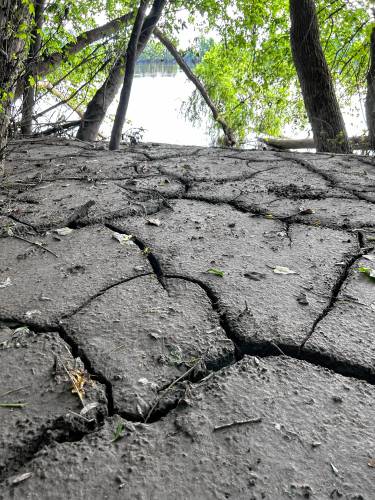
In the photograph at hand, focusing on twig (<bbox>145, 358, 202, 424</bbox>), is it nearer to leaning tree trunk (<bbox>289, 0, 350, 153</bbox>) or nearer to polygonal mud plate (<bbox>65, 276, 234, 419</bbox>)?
polygonal mud plate (<bbox>65, 276, 234, 419</bbox>)

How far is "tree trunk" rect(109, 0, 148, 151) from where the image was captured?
3.40 metres

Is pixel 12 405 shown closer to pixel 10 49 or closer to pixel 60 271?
pixel 60 271

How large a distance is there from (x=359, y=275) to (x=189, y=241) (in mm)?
682

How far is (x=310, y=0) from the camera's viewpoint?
14.5ft

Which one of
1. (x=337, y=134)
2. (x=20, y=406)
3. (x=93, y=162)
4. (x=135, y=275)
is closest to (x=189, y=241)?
(x=135, y=275)

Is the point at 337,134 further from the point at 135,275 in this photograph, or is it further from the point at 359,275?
the point at 135,275

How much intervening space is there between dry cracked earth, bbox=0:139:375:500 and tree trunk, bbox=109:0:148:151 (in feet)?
5.36

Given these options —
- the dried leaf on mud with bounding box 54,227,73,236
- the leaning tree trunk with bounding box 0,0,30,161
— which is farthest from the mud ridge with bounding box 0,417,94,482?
the leaning tree trunk with bounding box 0,0,30,161

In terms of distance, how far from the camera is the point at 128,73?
3.65 meters

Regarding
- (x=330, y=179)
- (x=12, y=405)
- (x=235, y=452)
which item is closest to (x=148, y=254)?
(x=12, y=405)

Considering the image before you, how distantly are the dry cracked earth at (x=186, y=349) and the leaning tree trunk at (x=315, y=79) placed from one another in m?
2.62

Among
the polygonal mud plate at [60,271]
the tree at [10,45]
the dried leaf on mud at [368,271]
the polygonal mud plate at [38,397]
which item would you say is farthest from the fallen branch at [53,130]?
the polygonal mud plate at [38,397]

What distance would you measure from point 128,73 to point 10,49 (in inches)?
53.4

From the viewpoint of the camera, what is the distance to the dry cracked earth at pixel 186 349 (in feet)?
2.77
